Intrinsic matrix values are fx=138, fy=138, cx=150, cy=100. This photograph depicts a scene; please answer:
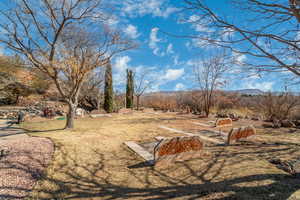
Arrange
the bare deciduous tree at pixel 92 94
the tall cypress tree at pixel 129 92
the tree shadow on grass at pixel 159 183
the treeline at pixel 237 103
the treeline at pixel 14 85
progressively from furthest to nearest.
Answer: the tall cypress tree at pixel 129 92, the bare deciduous tree at pixel 92 94, the treeline at pixel 14 85, the treeline at pixel 237 103, the tree shadow on grass at pixel 159 183

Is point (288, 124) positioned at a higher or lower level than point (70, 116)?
lower

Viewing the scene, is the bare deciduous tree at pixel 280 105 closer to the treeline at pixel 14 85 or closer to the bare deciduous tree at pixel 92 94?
the bare deciduous tree at pixel 92 94

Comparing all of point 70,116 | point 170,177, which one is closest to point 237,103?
point 170,177

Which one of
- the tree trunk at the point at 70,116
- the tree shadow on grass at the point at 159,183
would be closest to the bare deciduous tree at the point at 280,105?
the tree shadow on grass at the point at 159,183

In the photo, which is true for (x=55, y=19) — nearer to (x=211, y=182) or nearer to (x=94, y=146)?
(x=94, y=146)

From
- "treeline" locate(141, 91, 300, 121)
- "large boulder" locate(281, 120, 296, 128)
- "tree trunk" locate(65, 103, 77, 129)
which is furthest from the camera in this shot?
"treeline" locate(141, 91, 300, 121)

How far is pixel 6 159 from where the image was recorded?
306cm

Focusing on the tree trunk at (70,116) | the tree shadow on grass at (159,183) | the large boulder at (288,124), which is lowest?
the tree shadow on grass at (159,183)

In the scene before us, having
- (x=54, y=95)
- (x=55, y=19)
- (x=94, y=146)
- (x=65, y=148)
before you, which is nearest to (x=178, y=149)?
(x=94, y=146)

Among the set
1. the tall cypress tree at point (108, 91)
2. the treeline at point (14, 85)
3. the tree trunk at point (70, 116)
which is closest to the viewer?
the tree trunk at point (70, 116)

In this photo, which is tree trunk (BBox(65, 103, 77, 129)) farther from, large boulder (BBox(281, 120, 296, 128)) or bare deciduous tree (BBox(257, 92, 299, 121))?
bare deciduous tree (BBox(257, 92, 299, 121))

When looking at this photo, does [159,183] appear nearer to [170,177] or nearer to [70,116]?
[170,177]

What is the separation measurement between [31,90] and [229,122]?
2122 cm

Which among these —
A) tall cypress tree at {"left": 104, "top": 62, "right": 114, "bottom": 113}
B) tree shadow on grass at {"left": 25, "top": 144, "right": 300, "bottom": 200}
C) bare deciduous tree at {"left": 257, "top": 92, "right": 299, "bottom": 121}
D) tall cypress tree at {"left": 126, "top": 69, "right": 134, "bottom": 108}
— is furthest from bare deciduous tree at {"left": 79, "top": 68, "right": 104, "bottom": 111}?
bare deciduous tree at {"left": 257, "top": 92, "right": 299, "bottom": 121}
